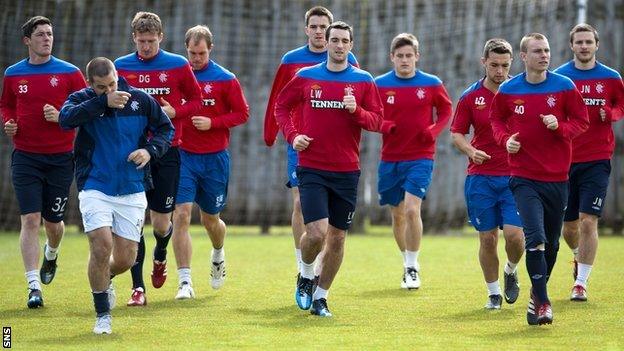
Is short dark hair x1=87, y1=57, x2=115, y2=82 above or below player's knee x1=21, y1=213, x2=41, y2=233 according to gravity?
above

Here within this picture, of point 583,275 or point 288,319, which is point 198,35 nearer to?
point 288,319

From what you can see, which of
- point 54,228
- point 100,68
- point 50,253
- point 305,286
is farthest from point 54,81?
point 305,286

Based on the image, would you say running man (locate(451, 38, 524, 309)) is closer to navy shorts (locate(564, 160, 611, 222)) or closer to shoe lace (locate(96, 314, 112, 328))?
navy shorts (locate(564, 160, 611, 222))

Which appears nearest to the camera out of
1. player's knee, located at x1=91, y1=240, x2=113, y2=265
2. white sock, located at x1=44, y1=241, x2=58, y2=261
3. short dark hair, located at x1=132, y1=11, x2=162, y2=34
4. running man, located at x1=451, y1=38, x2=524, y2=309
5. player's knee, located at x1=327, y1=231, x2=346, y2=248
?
player's knee, located at x1=91, y1=240, x2=113, y2=265

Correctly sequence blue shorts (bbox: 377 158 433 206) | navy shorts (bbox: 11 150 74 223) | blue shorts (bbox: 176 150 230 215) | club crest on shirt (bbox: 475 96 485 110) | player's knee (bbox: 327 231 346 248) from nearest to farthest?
player's knee (bbox: 327 231 346 248), club crest on shirt (bbox: 475 96 485 110), navy shorts (bbox: 11 150 74 223), blue shorts (bbox: 176 150 230 215), blue shorts (bbox: 377 158 433 206)

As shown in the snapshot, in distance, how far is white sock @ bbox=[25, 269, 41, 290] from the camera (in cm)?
1128

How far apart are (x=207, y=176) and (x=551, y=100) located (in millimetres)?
3710

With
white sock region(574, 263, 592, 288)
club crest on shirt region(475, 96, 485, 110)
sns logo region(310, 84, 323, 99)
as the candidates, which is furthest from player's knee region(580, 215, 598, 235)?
sns logo region(310, 84, 323, 99)

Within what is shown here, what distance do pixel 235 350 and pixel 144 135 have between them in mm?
1879

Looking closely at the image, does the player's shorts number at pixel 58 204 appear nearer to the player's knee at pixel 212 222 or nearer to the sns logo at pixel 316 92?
the player's knee at pixel 212 222

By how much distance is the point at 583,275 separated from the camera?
1182 centimetres

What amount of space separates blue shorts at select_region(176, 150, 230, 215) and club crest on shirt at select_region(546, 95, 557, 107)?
3606 mm

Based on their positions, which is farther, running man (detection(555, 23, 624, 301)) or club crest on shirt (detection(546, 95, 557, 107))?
running man (detection(555, 23, 624, 301))

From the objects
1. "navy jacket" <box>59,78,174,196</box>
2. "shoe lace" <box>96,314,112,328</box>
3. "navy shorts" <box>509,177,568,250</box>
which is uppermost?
"navy jacket" <box>59,78,174,196</box>
